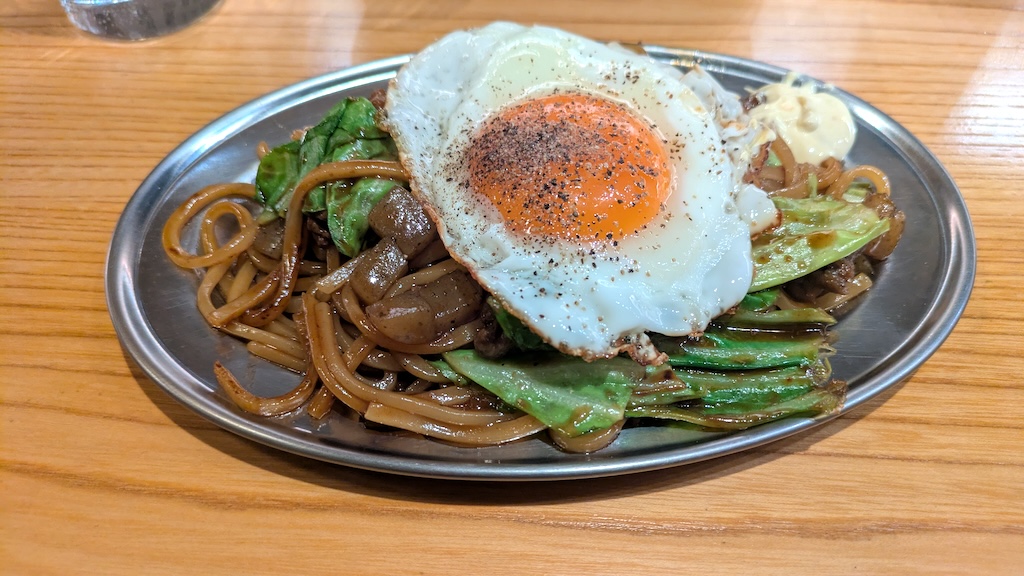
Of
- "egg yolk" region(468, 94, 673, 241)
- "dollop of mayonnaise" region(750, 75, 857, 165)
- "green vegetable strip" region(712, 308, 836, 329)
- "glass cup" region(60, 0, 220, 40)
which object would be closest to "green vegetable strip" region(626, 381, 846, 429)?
"green vegetable strip" region(712, 308, 836, 329)

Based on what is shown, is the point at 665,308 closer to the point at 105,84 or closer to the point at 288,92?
the point at 288,92

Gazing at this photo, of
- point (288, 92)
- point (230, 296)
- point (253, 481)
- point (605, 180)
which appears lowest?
point (253, 481)

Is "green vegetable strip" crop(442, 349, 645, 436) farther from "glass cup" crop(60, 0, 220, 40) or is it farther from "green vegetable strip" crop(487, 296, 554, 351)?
"glass cup" crop(60, 0, 220, 40)

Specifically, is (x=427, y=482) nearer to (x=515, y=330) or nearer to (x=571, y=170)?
(x=515, y=330)

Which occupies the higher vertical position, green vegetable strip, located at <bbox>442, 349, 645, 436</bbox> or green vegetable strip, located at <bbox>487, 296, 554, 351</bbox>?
green vegetable strip, located at <bbox>487, 296, 554, 351</bbox>

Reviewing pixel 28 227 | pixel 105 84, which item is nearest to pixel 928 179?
pixel 28 227

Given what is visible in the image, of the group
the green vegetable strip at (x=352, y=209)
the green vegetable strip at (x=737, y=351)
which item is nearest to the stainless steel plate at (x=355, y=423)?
the green vegetable strip at (x=737, y=351)

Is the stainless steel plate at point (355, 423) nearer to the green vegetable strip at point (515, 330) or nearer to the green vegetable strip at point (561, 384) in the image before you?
the green vegetable strip at point (561, 384)
